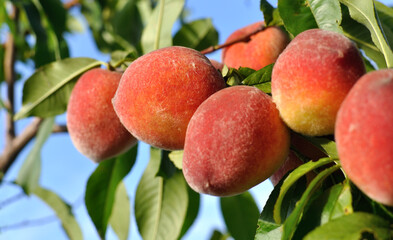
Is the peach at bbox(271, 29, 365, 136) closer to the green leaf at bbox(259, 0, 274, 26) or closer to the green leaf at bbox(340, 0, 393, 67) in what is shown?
the green leaf at bbox(340, 0, 393, 67)

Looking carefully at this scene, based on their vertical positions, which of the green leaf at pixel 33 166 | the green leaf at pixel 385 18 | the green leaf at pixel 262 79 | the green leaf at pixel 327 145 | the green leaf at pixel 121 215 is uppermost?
the green leaf at pixel 385 18

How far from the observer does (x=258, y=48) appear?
4.59 feet

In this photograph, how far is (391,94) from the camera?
0.65 m

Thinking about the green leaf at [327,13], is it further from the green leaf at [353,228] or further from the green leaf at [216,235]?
the green leaf at [216,235]

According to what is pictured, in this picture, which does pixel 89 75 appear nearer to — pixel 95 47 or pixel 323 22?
pixel 323 22

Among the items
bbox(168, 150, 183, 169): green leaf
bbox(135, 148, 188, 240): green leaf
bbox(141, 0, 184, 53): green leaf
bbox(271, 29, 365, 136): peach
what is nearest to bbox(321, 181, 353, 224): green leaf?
bbox(271, 29, 365, 136): peach

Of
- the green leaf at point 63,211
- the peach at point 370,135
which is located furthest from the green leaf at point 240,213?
the peach at point 370,135

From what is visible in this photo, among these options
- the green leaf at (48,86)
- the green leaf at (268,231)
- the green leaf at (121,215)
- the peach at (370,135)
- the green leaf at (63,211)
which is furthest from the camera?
the green leaf at (63,211)

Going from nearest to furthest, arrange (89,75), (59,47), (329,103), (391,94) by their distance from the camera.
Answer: (391,94)
(329,103)
(89,75)
(59,47)

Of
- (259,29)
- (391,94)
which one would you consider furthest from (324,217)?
(259,29)

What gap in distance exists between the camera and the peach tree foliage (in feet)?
2.66

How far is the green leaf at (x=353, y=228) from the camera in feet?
2.24

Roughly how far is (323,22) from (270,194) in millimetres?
382

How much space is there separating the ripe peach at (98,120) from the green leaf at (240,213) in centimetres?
72
